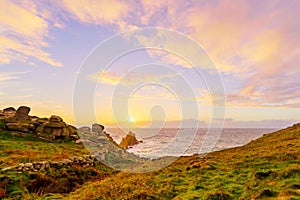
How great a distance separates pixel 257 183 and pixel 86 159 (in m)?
22.2

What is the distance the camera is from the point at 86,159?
105ft

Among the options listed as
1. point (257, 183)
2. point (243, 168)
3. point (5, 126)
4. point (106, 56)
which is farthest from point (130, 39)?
point (5, 126)

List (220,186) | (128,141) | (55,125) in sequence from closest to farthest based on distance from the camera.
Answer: (220,186)
(55,125)
(128,141)

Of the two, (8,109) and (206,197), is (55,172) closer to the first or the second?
(206,197)

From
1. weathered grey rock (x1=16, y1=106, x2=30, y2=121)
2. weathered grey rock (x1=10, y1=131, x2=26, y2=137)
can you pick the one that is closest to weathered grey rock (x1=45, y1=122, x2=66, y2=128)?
weathered grey rock (x1=10, y1=131, x2=26, y2=137)

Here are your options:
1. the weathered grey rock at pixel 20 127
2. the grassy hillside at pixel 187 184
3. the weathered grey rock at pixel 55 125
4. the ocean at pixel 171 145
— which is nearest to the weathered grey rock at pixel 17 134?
the weathered grey rock at pixel 20 127

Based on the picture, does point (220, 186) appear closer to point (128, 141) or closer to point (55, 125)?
point (55, 125)

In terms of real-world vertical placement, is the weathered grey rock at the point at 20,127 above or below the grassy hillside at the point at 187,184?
above

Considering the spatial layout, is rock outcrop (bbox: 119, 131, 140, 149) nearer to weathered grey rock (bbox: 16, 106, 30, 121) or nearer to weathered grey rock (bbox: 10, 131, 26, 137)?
weathered grey rock (bbox: 16, 106, 30, 121)

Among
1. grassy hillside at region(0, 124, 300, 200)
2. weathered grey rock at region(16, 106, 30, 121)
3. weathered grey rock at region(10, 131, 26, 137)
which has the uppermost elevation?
weathered grey rock at region(16, 106, 30, 121)

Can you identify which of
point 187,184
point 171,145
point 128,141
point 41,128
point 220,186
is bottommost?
point 187,184

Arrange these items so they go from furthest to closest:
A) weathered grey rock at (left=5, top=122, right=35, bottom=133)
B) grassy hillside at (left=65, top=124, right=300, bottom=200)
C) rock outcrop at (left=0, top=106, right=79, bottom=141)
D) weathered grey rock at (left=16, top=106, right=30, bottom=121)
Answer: weathered grey rock at (left=16, top=106, right=30, bottom=121)
weathered grey rock at (left=5, top=122, right=35, bottom=133)
rock outcrop at (left=0, top=106, right=79, bottom=141)
grassy hillside at (left=65, top=124, right=300, bottom=200)

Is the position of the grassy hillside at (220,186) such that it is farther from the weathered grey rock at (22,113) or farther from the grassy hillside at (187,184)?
the weathered grey rock at (22,113)

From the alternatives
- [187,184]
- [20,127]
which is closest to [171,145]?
[20,127]
